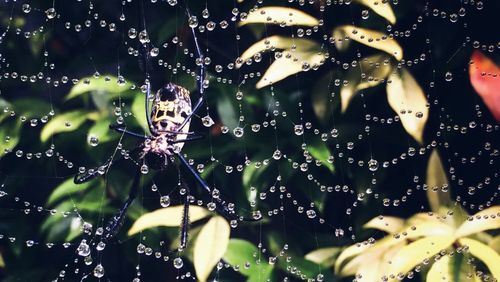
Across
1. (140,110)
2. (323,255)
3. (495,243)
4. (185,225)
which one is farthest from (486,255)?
(140,110)

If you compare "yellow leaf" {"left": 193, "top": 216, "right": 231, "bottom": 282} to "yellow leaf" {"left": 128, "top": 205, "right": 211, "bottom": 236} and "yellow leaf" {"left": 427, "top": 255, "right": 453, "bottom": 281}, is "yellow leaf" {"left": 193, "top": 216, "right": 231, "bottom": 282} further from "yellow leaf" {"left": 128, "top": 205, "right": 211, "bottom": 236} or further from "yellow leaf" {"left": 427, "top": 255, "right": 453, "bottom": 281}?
"yellow leaf" {"left": 427, "top": 255, "right": 453, "bottom": 281}

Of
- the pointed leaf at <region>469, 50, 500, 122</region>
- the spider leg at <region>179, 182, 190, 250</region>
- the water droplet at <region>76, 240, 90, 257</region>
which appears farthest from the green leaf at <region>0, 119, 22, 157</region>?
the pointed leaf at <region>469, 50, 500, 122</region>

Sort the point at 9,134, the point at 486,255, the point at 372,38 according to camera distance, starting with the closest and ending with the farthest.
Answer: the point at 486,255, the point at 372,38, the point at 9,134

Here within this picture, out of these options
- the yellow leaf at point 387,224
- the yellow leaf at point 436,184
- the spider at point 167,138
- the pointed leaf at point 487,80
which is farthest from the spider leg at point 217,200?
the pointed leaf at point 487,80

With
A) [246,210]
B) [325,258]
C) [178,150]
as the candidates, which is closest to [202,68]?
[178,150]

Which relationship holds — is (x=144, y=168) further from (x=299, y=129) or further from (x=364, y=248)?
(x=364, y=248)
